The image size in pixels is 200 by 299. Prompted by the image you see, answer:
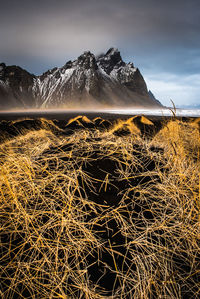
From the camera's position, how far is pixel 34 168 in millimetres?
1397

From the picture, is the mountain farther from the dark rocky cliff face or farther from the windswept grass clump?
the windswept grass clump

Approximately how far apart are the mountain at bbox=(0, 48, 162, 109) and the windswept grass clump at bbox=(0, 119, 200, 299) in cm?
8411

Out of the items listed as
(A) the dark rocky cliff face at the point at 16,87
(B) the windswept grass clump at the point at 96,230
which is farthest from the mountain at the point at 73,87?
(B) the windswept grass clump at the point at 96,230

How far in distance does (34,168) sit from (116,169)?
0.65 m

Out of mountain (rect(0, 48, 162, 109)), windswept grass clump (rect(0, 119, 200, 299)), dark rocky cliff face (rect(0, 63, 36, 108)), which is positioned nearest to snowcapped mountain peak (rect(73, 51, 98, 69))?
mountain (rect(0, 48, 162, 109))

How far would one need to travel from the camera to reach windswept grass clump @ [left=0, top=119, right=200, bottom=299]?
84 cm

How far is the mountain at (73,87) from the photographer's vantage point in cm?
8494

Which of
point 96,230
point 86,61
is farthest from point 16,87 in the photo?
point 96,230

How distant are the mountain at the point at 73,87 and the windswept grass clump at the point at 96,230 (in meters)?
84.1

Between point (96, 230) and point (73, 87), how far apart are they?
92059mm

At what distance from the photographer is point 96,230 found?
1.03m

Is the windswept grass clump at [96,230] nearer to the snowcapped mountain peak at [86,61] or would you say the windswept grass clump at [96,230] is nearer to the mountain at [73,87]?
the mountain at [73,87]

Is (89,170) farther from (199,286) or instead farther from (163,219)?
(199,286)

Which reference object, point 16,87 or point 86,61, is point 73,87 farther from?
point 16,87
